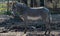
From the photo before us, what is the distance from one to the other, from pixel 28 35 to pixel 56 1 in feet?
44.3

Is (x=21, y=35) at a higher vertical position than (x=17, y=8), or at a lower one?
lower

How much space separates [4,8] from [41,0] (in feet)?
13.6

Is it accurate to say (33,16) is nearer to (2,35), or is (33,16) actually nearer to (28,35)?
(28,35)

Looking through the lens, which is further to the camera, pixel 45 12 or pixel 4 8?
pixel 4 8

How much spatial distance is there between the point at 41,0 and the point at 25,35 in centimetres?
1368

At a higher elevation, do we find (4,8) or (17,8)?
(17,8)

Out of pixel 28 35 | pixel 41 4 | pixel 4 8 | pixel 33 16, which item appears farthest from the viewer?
pixel 41 4

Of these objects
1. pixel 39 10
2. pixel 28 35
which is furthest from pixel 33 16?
pixel 28 35

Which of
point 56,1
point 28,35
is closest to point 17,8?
point 28,35

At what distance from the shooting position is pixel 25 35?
8.19 m

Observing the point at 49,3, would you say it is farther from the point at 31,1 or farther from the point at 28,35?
the point at 28,35

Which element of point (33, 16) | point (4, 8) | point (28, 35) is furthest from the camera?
point (4, 8)

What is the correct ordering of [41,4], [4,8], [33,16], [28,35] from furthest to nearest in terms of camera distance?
1. [41,4]
2. [4,8]
3. [33,16]
4. [28,35]

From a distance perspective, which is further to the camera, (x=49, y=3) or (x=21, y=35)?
(x=49, y=3)
